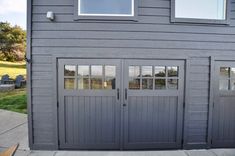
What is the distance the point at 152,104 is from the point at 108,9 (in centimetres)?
199

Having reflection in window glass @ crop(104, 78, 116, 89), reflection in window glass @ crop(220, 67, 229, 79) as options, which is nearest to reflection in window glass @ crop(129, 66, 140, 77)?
reflection in window glass @ crop(104, 78, 116, 89)

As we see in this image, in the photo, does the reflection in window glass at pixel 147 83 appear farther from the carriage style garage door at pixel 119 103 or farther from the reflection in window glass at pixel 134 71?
the reflection in window glass at pixel 134 71

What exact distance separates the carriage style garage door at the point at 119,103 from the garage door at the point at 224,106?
0.73m

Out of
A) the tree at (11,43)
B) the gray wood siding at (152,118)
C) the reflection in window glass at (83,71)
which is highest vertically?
the tree at (11,43)

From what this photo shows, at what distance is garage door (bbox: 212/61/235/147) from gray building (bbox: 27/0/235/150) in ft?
0.07

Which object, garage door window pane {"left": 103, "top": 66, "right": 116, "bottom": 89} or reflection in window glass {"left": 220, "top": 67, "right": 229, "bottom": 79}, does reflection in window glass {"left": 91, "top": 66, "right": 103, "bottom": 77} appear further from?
reflection in window glass {"left": 220, "top": 67, "right": 229, "bottom": 79}

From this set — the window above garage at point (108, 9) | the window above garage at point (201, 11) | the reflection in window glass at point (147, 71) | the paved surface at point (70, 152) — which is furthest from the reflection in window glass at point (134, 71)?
the paved surface at point (70, 152)

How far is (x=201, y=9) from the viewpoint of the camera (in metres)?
4.03

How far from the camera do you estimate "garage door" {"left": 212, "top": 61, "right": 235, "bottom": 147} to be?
13.3ft

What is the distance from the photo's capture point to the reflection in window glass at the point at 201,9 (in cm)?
397

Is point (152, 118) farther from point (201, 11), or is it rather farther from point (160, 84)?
point (201, 11)

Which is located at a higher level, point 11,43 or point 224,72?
point 11,43

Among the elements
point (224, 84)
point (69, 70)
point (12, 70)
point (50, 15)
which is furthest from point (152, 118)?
point (12, 70)

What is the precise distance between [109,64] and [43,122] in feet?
5.53
